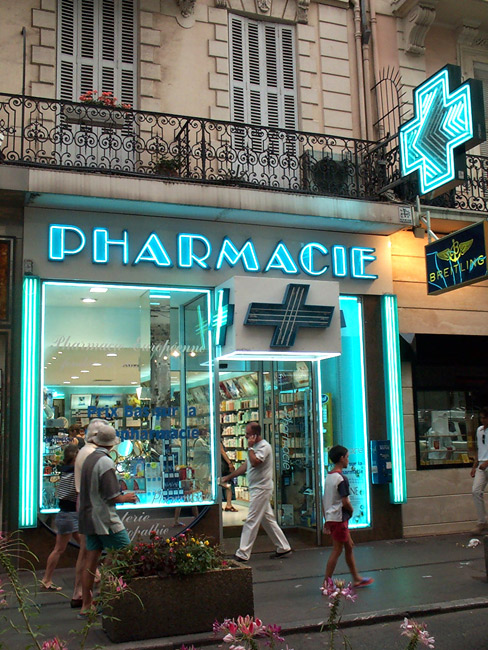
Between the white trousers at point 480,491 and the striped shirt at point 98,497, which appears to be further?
the white trousers at point 480,491

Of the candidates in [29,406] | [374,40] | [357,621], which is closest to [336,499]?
[357,621]

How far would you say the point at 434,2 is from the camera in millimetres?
12828

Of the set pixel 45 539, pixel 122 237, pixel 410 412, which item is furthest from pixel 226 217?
pixel 45 539

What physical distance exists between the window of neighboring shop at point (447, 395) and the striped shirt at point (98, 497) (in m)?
6.56

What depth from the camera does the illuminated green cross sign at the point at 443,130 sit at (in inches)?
405

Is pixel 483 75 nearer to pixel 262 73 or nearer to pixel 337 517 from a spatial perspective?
pixel 262 73

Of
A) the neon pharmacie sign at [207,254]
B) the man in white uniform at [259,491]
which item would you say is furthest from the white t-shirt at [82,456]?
the neon pharmacie sign at [207,254]

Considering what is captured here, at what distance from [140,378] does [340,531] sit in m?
3.94

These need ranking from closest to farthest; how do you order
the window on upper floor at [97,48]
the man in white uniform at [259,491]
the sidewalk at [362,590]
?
1. the sidewalk at [362,590]
2. the man in white uniform at [259,491]
3. the window on upper floor at [97,48]

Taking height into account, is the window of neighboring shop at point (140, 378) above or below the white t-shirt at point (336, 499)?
above

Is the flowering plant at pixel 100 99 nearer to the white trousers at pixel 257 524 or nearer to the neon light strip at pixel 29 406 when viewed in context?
the neon light strip at pixel 29 406

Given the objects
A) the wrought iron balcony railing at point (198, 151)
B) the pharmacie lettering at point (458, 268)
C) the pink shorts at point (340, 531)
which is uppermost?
the wrought iron balcony railing at point (198, 151)

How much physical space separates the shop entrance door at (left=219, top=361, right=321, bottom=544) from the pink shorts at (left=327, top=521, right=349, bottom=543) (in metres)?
3.38

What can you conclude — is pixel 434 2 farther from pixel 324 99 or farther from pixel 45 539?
pixel 45 539
